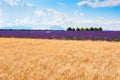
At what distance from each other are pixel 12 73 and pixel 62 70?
1.38m

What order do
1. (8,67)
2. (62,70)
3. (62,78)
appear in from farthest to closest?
(8,67), (62,70), (62,78)

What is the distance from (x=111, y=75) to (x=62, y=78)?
1350 millimetres

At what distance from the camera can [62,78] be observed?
7070 mm

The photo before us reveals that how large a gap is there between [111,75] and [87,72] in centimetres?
75

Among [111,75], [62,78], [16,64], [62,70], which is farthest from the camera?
[16,64]

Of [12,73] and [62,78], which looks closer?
[62,78]

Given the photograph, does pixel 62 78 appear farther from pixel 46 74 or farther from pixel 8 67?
pixel 8 67

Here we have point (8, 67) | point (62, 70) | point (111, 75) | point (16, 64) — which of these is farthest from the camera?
point (16, 64)

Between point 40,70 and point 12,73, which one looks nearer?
point 12,73

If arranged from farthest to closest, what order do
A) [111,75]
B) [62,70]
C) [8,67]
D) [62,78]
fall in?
[8,67] → [62,70] → [111,75] → [62,78]

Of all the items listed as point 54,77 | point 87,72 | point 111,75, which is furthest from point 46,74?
point 111,75

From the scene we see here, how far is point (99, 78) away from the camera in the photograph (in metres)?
7.13

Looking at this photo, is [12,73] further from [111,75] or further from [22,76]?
[111,75]

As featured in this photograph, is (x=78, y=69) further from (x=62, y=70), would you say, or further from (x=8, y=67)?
(x=8, y=67)
